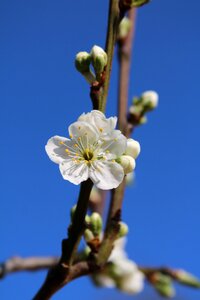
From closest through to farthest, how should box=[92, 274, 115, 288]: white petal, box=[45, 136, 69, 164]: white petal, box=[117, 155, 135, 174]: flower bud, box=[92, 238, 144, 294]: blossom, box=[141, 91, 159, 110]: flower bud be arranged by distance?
box=[117, 155, 135, 174]: flower bud → box=[45, 136, 69, 164]: white petal → box=[141, 91, 159, 110]: flower bud → box=[92, 238, 144, 294]: blossom → box=[92, 274, 115, 288]: white petal

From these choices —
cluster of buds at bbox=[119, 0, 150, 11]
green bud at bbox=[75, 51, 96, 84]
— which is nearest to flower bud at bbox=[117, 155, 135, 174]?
green bud at bbox=[75, 51, 96, 84]

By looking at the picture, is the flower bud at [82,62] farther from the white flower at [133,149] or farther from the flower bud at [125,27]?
the flower bud at [125,27]

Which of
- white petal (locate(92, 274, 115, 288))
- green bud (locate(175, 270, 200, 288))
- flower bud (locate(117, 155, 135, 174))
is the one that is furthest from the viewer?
white petal (locate(92, 274, 115, 288))

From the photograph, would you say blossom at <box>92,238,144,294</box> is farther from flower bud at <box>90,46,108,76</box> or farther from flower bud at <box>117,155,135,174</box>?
flower bud at <box>90,46,108,76</box>

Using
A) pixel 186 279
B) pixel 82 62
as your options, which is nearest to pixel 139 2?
pixel 82 62

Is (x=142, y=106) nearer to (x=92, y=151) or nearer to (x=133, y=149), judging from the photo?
(x=92, y=151)

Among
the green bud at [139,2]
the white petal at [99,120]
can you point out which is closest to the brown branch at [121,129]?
the white petal at [99,120]
